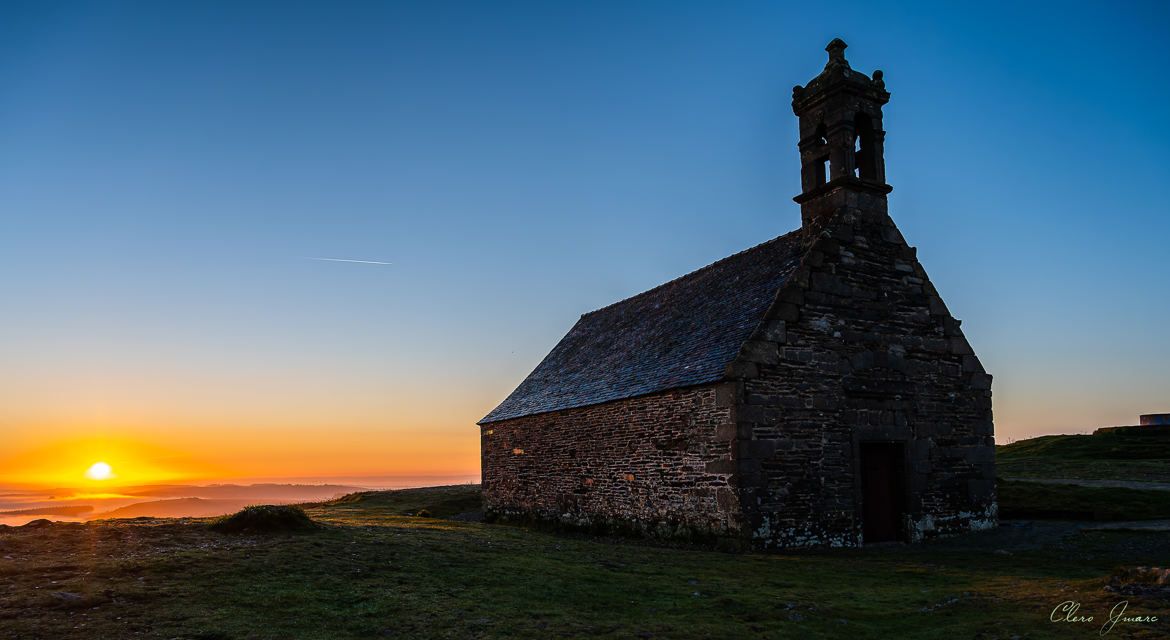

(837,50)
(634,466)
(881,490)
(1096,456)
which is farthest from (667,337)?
(1096,456)

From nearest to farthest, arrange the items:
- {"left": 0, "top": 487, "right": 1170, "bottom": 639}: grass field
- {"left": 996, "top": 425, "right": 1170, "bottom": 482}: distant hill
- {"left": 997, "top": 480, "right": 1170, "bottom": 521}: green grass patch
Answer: {"left": 0, "top": 487, "right": 1170, "bottom": 639}: grass field → {"left": 997, "top": 480, "right": 1170, "bottom": 521}: green grass patch → {"left": 996, "top": 425, "right": 1170, "bottom": 482}: distant hill

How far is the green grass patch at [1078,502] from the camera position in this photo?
18438mm

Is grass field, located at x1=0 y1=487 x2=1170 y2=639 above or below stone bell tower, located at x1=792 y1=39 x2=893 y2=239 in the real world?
below

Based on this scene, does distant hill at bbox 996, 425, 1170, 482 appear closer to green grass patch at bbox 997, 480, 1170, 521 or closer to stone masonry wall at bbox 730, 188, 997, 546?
green grass patch at bbox 997, 480, 1170, 521

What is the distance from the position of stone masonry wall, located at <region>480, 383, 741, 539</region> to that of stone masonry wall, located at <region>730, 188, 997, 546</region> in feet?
2.56

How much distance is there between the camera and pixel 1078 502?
1950 cm

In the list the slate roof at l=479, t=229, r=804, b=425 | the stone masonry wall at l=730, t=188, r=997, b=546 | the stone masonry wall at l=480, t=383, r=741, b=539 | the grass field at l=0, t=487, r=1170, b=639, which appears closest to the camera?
the grass field at l=0, t=487, r=1170, b=639

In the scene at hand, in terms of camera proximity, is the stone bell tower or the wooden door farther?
the stone bell tower

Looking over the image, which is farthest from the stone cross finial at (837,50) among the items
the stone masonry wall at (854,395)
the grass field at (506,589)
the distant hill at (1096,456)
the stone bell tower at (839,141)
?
the distant hill at (1096,456)

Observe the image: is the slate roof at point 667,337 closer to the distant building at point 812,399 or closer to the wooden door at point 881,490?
the distant building at point 812,399

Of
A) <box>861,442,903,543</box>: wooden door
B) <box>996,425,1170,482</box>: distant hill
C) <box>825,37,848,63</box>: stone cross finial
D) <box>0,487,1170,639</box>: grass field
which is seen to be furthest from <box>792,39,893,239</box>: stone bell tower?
<box>996,425,1170,482</box>: distant hill

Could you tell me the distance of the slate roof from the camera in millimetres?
17406

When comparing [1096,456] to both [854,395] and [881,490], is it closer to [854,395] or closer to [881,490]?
[881,490]

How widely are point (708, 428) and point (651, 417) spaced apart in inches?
83.8
